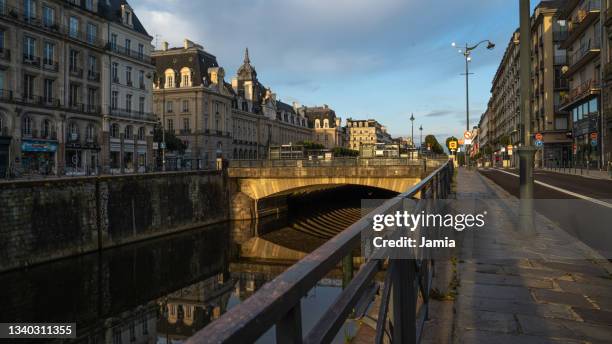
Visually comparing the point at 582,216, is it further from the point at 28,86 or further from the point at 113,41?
the point at 113,41

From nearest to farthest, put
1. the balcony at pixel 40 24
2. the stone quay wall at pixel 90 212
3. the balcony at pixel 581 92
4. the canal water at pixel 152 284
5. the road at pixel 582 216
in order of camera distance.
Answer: the road at pixel 582 216 → the canal water at pixel 152 284 → the stone quay wall at pixel 90 212 → the balcony at pixel 40 24 → the balcony at pixel 581 92

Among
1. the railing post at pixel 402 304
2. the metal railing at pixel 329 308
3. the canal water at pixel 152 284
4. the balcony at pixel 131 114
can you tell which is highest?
the balcony at pixel 131 114

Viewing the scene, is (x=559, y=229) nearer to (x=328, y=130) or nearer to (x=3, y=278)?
(x=3, y=278)

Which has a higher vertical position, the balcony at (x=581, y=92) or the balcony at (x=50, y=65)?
the balcony at (x=50, y=65)

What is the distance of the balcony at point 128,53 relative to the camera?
4514cm

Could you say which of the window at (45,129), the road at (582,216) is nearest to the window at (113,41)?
the window at (45,129)


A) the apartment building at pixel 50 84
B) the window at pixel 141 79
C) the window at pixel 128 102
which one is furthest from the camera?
the window at pixel 141 79

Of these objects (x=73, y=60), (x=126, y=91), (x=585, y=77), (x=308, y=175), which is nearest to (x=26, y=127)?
(x=73, y=60)

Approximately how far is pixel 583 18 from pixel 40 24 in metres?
48.7

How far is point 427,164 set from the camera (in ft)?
107

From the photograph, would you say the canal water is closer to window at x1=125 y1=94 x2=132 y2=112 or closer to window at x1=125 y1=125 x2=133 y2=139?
window at x1=125 y1=125 x2=133 y2=139

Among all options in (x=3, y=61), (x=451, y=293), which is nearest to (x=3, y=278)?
(x=451, y=293)

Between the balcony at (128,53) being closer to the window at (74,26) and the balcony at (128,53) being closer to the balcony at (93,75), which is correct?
the balcony at (93,75)

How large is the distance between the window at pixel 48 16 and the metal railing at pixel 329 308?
1700 inches
